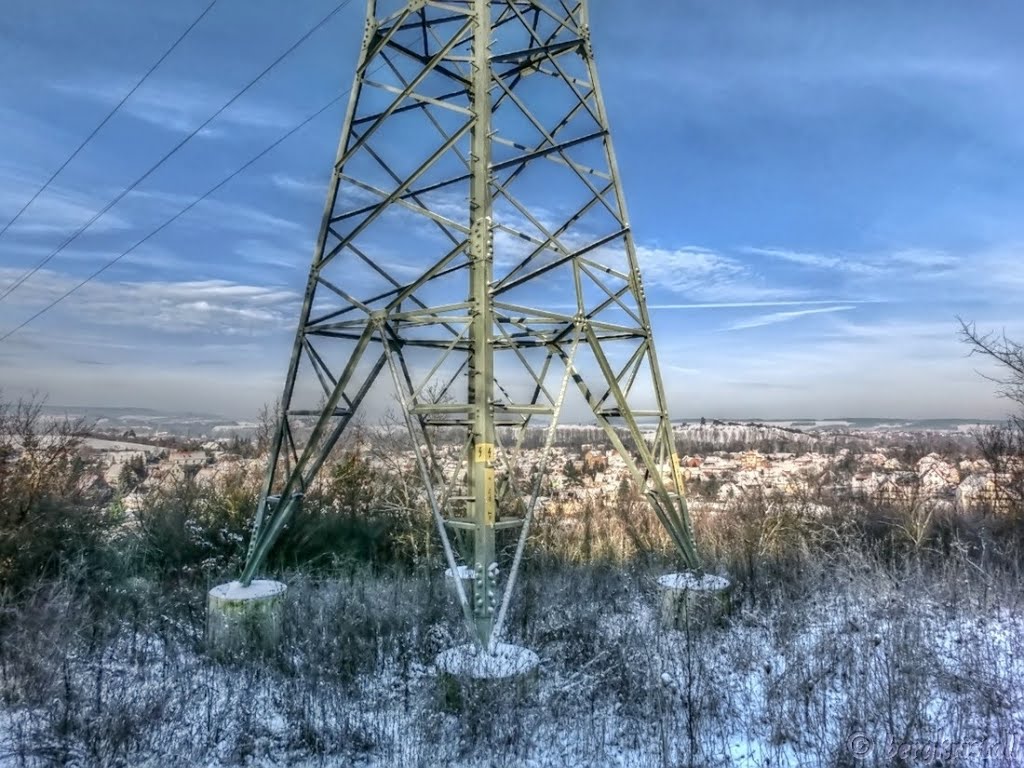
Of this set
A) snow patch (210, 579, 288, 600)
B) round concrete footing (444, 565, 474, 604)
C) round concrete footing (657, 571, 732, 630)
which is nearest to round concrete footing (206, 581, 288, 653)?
snow patch (210, 579, 288, 600)

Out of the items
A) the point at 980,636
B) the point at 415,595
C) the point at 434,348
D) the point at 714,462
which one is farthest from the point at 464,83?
the point at 714,462

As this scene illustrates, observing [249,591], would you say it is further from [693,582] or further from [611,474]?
[611,474]

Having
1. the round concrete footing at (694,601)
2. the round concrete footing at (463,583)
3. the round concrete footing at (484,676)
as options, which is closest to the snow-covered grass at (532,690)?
the round concrete footing at (484,676)

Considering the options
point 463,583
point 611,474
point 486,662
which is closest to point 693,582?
point 463,583

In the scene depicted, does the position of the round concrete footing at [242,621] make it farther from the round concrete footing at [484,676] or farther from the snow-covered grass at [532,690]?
the round concrete footing at [484,676]

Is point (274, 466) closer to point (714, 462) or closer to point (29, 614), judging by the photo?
point (29, 614)

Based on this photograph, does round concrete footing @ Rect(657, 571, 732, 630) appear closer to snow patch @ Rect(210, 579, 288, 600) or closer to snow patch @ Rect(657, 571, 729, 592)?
snow patch @ Rect(657, 571, 729, 592)
